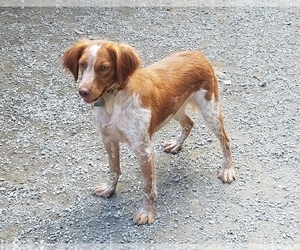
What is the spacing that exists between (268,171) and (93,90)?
1.56 m

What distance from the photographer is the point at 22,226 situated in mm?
3668

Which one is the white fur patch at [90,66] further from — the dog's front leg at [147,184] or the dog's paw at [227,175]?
the dog's paw at [227,175]

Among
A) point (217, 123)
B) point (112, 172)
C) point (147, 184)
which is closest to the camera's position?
point (147, 184)

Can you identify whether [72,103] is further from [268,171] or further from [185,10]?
[185,10]

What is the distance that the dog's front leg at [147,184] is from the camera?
3.54m

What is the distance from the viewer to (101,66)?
125 inches

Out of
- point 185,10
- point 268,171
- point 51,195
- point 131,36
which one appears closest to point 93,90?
point 51,195

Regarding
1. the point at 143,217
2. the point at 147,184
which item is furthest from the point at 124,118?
the point at 143,217

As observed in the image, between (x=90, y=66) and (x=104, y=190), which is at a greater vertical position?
(x=90, y=66)

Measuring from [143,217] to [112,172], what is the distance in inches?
14.9

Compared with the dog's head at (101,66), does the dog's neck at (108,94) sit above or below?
below

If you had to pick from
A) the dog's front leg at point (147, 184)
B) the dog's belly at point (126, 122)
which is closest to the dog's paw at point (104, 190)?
the dog's front leg at point (147, 184)

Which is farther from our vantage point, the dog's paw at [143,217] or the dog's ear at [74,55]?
the dog's paw at [143,217]

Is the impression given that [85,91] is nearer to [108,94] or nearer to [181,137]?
[108,94]
